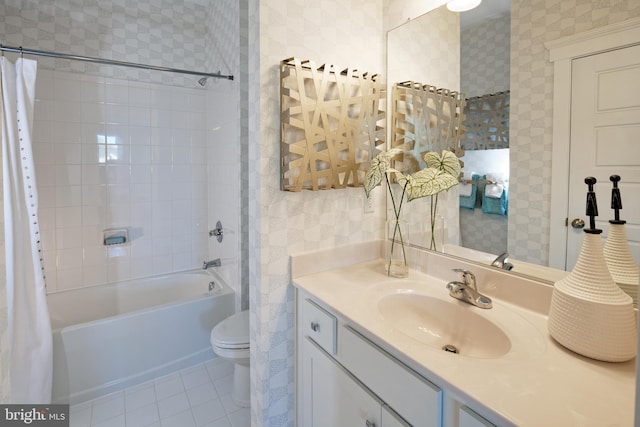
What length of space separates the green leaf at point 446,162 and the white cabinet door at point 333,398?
859 mm

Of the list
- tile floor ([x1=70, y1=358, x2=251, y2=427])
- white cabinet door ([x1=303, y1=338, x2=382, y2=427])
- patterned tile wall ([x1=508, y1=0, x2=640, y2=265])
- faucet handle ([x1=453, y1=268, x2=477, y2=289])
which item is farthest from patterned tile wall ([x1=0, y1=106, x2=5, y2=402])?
patterned tile wall ([x1=508, y1=0, x2=640, y2=265])

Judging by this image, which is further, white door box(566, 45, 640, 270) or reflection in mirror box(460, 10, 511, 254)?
reflection in mirror box(460, 10, 511, 254)

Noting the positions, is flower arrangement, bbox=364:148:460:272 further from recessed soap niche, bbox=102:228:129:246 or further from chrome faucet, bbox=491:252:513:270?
recessed soap niche, bbox=102:228:129:246

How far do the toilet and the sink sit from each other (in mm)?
970

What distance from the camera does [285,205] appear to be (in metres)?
1.32

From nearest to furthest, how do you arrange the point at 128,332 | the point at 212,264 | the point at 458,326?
the point at 458,326 < the point at 128,332 < the point at 212,264

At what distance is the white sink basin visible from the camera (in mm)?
903

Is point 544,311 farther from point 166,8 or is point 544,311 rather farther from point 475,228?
point 166,8

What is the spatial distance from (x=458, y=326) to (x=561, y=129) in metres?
0.71

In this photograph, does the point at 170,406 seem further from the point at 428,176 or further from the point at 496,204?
the point at 496,204

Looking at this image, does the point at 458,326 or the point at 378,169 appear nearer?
the point at 458,326

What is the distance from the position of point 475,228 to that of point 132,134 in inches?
101

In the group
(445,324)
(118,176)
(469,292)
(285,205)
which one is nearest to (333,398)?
(445,324)

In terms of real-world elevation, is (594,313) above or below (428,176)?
below
